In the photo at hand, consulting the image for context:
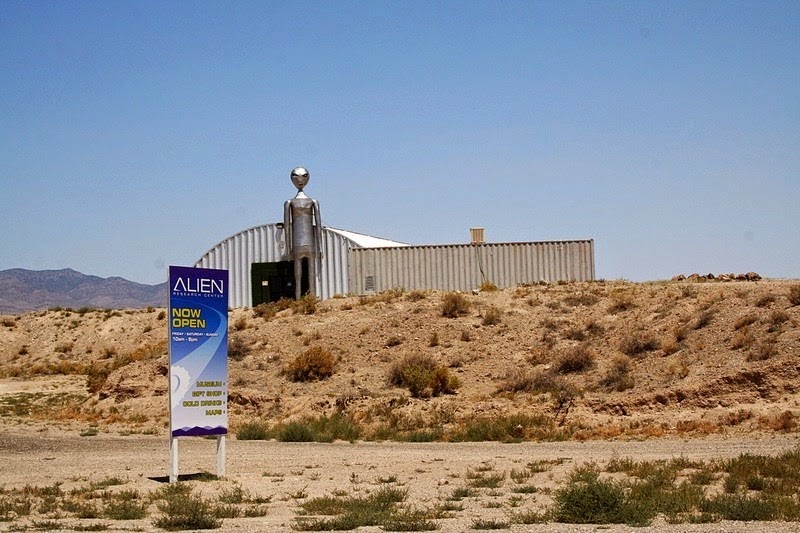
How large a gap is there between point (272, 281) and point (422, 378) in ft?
60.7

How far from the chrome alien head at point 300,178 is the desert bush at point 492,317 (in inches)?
522

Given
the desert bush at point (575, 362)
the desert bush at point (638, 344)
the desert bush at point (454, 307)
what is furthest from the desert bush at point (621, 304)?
the desert bush at point (454, 307)

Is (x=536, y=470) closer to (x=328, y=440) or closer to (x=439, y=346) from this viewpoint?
(x=328, y=440)

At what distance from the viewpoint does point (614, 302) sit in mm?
41219

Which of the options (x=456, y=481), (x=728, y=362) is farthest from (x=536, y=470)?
(x=728, y=362)

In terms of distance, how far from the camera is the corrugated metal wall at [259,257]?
169 ft

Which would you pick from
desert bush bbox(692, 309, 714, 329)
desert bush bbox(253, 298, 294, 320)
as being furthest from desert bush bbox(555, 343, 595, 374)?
desert bush bbox(253, 298, 294, 320)

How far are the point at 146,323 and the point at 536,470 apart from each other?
44.2 m

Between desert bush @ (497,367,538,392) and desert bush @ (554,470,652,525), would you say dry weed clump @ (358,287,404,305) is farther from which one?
desert bush @ (554,470,652,525)

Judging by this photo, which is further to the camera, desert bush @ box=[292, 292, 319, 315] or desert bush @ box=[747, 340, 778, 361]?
desert bush @ box=[292, 292, 319, 315]

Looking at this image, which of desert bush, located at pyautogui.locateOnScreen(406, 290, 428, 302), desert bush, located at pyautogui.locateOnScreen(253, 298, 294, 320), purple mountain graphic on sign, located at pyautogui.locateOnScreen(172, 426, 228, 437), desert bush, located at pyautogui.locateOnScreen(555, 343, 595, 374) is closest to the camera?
purple mountain graphic on sign, located at pyautogui.locateOnScreen(172, 426, 228, 437)

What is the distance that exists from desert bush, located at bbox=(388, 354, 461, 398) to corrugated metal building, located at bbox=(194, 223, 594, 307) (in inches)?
545

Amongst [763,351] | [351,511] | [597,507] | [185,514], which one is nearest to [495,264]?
[763,351]

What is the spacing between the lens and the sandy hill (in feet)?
101
